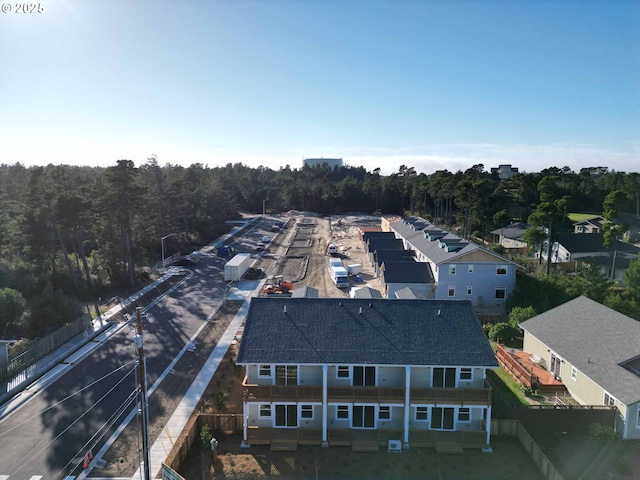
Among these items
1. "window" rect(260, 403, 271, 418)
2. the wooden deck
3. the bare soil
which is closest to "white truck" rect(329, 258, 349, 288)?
the bare soil

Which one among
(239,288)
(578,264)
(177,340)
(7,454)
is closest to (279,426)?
(7,454)

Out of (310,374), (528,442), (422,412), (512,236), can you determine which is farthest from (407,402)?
(512,236)

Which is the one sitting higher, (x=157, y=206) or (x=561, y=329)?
(x=157, y=206)

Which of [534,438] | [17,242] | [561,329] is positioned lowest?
[534,438]

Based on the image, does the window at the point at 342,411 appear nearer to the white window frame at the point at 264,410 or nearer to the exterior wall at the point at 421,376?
the white window frame at the point at 264,410

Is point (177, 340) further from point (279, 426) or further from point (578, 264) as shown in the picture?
point (578, 264)

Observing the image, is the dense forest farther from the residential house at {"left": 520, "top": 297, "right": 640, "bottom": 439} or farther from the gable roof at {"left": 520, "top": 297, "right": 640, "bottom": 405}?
the residential house at {"left": 520, "top": 297, "right": 640, "bottom": 439}
